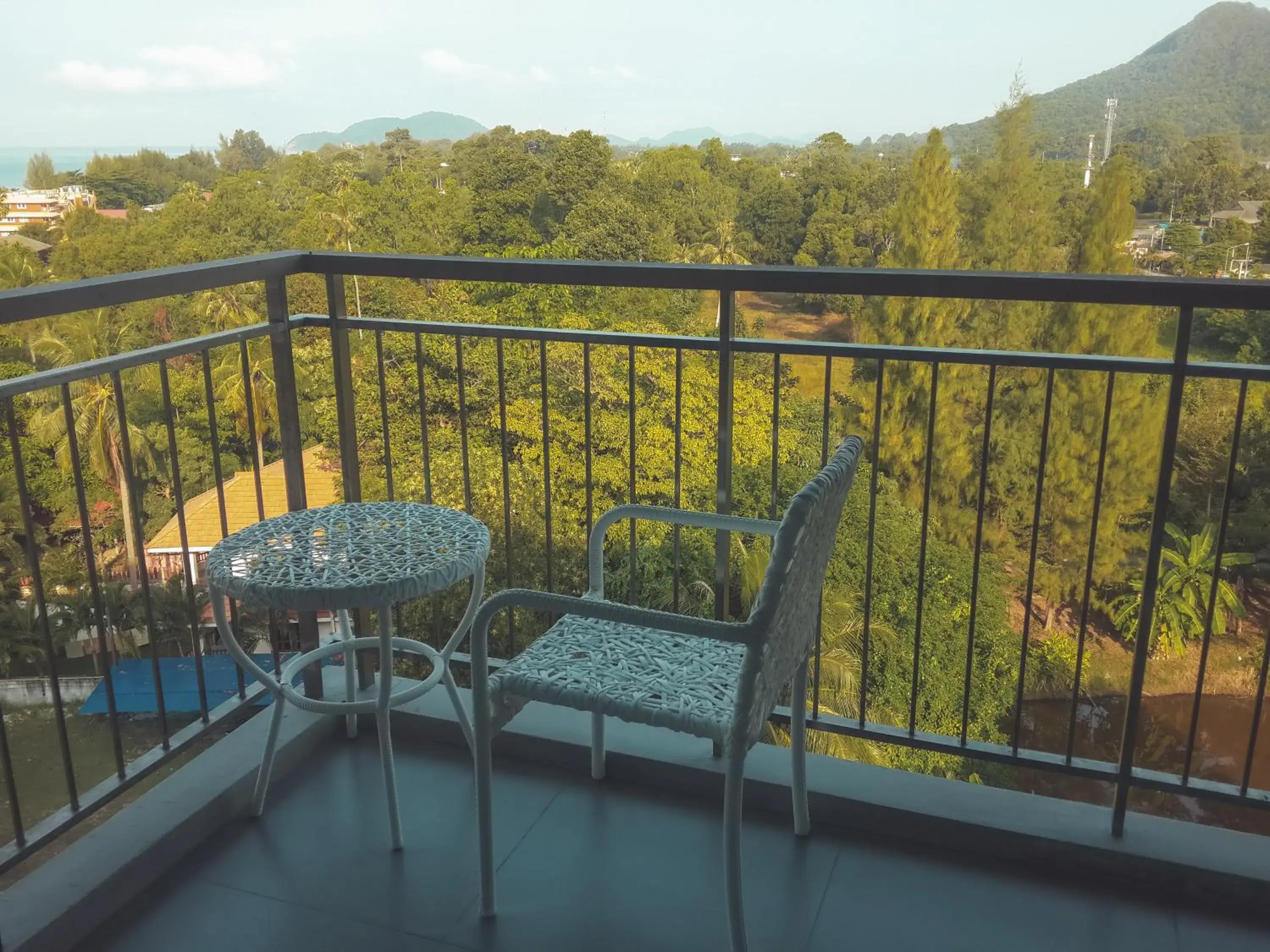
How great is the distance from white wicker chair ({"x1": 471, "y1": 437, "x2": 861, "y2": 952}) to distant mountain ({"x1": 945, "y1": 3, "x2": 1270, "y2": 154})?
3060cm

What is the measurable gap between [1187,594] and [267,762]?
21304mm

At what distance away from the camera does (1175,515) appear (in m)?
22.3

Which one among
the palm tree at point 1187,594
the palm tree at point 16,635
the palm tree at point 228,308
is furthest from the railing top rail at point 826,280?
the palm tree at point 228,308

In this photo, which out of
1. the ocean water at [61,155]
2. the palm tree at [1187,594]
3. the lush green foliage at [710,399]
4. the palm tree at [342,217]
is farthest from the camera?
the ocean water at [61,155]

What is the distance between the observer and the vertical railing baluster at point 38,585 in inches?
65.0

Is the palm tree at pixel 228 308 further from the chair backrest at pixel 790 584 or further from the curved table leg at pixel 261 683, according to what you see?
the chair backrest at pixel 790 584

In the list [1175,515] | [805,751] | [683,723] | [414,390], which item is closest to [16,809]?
[683,723]

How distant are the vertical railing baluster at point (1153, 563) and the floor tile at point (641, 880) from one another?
58 centimetres

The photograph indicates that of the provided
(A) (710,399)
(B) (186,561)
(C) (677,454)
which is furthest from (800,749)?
(A) (710,399)

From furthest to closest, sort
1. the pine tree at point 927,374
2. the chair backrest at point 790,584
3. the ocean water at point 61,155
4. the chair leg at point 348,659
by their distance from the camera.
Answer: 1. the ocean water at point 61,155
2. the pine tree at point 927,374
3. the chair leg at point 348,659
4. the chair backrest at point 790,584

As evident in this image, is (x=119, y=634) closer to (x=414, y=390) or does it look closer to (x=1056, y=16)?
(x=414, y=390)

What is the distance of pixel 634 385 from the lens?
7.63ft

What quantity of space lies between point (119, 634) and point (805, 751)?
22.7 metres

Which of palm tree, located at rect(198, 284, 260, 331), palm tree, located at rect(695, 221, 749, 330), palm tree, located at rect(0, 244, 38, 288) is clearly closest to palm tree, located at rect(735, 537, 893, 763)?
palm tree, located at rect(198, 284, 260, 331)
